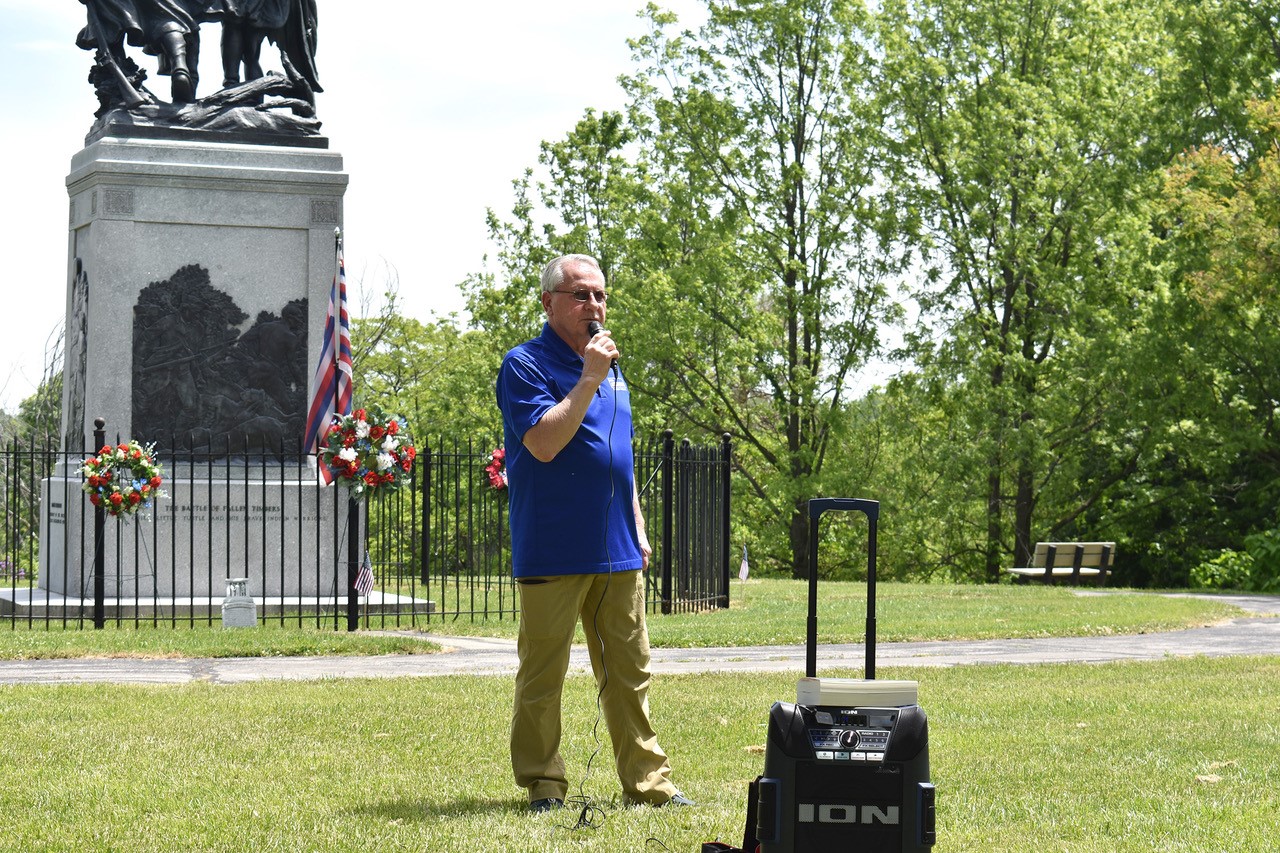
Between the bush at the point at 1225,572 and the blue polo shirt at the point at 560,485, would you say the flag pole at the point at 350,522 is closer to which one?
the blue polo shirt at the point at 560,485

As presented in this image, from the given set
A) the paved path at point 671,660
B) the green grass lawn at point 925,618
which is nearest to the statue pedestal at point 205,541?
the green grass lawn at point 925,618

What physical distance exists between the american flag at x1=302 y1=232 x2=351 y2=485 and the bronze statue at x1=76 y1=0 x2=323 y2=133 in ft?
10.0

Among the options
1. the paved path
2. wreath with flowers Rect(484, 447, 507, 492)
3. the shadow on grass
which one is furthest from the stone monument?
the shadow on grass

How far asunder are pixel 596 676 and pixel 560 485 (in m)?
0.75

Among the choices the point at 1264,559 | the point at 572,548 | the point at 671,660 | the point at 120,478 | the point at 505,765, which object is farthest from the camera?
the point at 1264,559

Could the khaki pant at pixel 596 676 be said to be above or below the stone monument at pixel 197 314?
below

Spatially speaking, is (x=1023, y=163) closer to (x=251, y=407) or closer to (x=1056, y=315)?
(x=1056, y=315)

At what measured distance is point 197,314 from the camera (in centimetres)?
1680

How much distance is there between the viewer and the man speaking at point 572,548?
5602 millimetres

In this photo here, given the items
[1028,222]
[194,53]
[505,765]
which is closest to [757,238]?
[1028,222]

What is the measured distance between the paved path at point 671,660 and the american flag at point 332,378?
297 centimetres

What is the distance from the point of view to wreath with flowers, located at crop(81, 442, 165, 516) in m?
14.3

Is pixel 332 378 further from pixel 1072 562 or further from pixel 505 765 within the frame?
pixel 1072 562

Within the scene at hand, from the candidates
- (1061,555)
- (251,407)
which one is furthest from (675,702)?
(1061,555)
